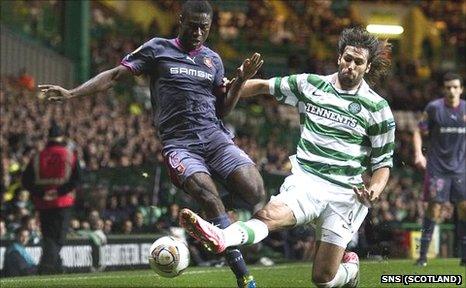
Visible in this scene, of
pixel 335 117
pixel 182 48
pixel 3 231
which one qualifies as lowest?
pixel 3 231

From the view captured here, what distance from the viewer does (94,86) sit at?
34.0ft

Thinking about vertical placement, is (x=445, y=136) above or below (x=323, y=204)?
above

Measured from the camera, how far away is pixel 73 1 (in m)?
24.2

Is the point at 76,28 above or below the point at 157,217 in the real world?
above

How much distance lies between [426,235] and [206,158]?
6.33 m

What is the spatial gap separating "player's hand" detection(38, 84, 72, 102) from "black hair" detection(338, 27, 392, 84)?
235 centimetres

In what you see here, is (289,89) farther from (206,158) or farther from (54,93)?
(54,93)

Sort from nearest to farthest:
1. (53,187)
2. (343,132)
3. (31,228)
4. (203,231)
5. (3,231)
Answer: (203,231), (343,132), (53,187), (3,231), (31,228)

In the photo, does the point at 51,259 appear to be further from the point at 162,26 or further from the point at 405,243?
the point at 162,26

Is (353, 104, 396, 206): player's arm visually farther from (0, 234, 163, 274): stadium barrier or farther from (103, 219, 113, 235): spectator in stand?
(103, 219, 113, 235): spectator in stand

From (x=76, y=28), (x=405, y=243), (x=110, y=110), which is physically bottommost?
(x=405, y=243)

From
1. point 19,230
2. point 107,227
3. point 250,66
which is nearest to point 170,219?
point 107,227

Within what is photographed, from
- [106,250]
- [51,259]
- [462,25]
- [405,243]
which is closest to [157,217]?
[106,250]

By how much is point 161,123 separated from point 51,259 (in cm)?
524
